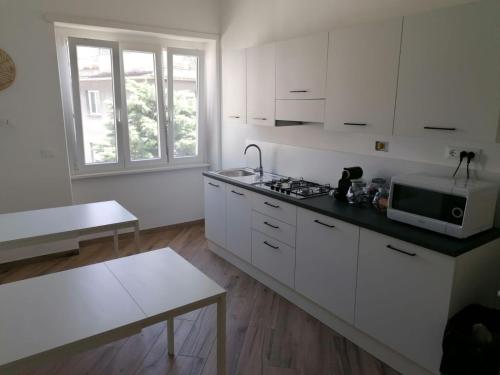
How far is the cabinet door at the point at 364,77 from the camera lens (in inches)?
92.3

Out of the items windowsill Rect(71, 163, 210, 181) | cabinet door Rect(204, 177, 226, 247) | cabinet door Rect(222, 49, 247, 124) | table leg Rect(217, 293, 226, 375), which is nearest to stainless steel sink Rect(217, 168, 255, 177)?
cabinet door Rect(204, 177, 226, 247)

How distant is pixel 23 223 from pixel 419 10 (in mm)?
2979

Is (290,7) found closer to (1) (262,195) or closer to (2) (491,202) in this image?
(1) (262,195)

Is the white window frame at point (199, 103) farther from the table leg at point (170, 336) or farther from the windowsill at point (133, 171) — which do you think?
the table leg at point (170, 336)

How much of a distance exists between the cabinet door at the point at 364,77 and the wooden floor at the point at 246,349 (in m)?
1.46

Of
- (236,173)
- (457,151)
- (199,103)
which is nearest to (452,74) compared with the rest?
(457,151)

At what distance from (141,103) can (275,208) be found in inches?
89.6

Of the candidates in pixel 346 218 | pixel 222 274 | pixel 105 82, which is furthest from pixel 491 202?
pixel 105 82

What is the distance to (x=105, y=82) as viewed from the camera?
13.5 ft

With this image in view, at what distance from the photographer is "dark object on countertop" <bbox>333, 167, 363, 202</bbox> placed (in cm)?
279

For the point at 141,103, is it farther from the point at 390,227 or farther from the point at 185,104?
the point at 390,227

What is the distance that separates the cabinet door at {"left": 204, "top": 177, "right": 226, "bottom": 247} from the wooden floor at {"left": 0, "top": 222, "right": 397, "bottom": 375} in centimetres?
68

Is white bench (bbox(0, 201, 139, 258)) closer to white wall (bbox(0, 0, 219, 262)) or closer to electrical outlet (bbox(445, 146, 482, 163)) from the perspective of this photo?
white wall (bbox(0, 0, 219, 262))

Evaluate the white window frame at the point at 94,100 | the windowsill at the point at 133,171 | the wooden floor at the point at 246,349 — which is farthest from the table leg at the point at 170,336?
the white window frame at the point at 94,100
